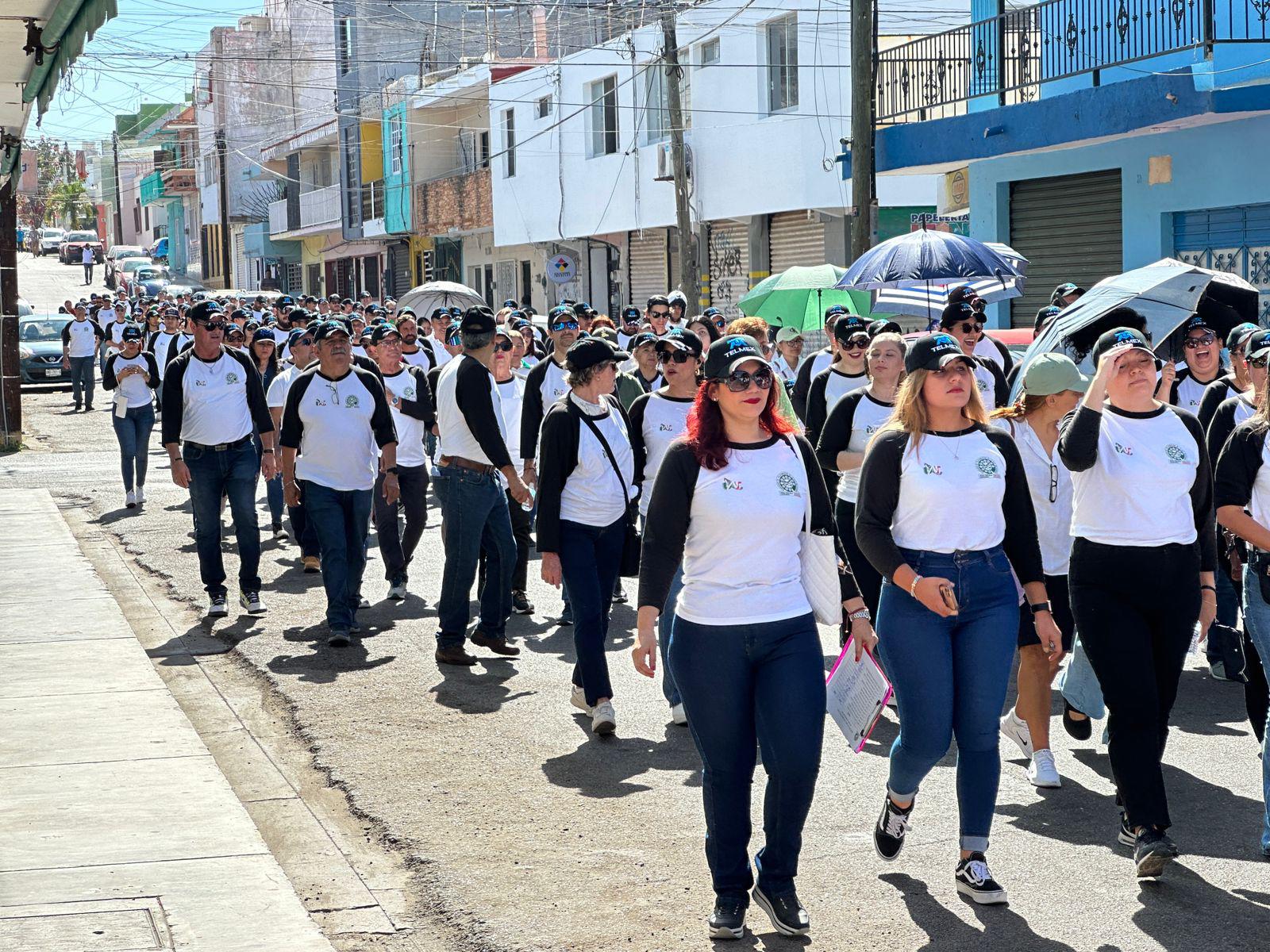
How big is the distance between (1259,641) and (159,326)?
22.6 metres

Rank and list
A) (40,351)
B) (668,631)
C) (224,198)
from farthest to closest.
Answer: (224,198) → (40,351) → (668,631)

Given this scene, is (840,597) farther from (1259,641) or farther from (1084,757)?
(1084,757)

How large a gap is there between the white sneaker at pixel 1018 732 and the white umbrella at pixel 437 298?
17887 millimetres

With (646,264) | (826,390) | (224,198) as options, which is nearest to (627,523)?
(826,390)

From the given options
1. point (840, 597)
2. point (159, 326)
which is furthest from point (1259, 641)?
point (159, 326)

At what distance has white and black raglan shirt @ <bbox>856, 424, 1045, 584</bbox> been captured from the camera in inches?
218

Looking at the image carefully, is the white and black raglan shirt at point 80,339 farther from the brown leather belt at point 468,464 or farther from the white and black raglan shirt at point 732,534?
the white and black raglan shirt at point 732,534

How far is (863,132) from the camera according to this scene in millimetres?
20359

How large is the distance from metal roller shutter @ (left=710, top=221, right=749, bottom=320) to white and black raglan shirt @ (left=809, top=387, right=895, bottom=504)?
927 inches

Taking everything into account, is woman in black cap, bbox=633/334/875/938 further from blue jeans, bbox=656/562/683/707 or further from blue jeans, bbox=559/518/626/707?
blue jeans, bbox=559/518/626/707

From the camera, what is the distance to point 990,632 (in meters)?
5.51

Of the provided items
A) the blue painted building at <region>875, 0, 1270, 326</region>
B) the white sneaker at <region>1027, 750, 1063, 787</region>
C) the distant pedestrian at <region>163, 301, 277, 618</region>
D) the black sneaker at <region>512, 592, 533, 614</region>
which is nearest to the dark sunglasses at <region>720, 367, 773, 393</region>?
the white sneaker at <region>1027, 750, 1063, 787</region>

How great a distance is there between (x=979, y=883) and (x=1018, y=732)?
168 cm

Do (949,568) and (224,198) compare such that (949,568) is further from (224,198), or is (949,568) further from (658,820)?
(224,198)
